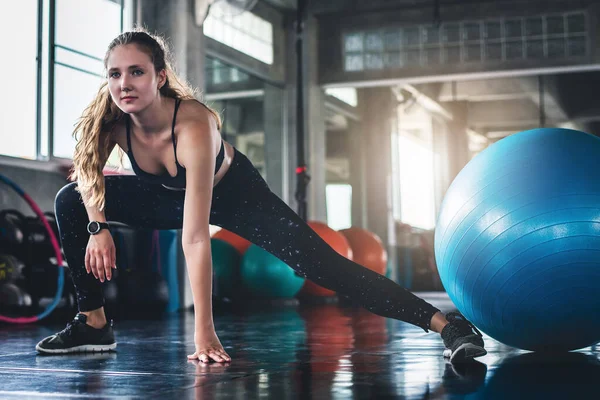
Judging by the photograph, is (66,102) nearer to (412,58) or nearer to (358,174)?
(412,58)

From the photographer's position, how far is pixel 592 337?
2504 mm

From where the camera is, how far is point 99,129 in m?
2.58

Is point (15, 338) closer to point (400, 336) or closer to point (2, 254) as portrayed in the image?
point (2, 254)

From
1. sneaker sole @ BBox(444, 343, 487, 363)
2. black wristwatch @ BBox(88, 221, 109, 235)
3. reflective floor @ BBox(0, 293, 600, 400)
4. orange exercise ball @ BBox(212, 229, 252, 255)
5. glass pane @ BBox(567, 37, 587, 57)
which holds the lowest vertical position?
reflective floor @ BBox(0, 293, 600, 400)

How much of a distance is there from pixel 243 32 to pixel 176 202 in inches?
228

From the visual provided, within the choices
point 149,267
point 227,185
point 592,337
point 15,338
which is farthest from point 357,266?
point 149,267

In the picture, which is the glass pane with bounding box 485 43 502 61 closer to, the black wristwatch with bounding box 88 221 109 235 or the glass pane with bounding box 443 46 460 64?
the glass pane with bounding box 443 46 460 64

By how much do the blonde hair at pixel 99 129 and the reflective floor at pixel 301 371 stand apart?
1.91 feet

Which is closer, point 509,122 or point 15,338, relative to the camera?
point 15,338

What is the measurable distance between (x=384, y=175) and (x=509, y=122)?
1.54m

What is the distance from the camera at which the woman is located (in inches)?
94.3

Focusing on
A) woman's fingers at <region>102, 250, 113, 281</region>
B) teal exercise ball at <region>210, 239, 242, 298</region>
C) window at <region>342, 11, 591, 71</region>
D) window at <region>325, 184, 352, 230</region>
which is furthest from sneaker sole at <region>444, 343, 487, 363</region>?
window at <region>325, 184, 352, 230</region>

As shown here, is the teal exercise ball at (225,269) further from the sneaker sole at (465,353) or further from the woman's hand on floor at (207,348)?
the sneaker sole at (465,353)

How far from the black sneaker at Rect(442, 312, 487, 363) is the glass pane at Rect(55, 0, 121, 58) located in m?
4.21
